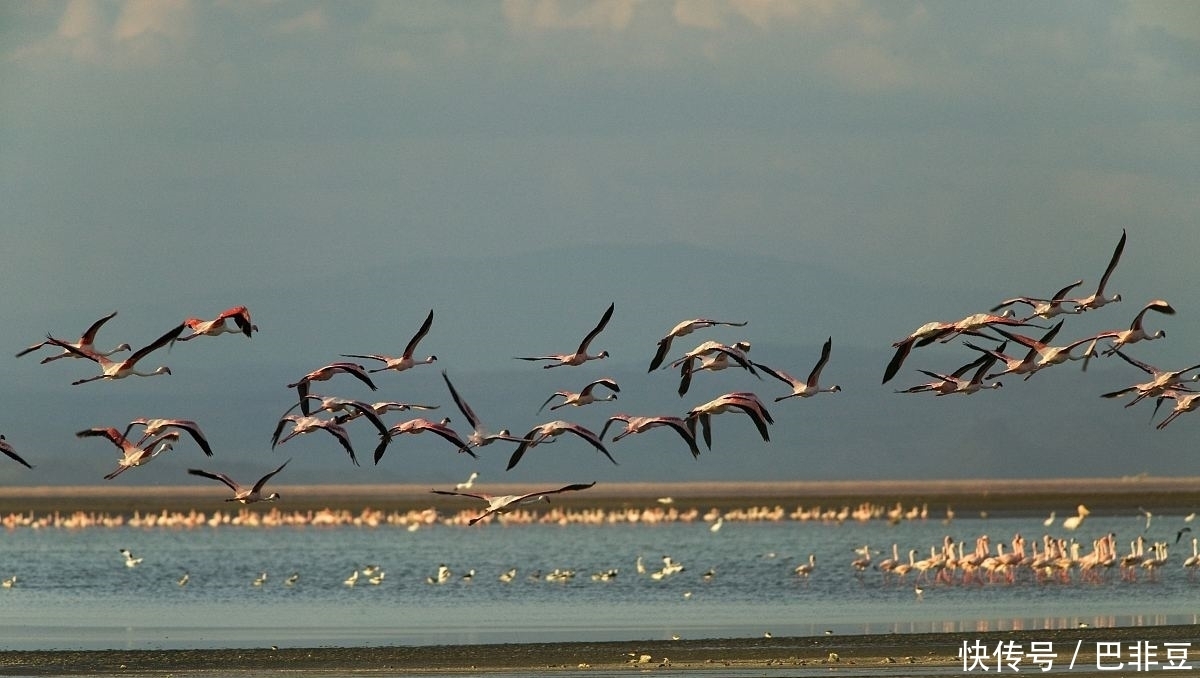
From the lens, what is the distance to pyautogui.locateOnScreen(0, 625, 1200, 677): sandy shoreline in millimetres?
26984

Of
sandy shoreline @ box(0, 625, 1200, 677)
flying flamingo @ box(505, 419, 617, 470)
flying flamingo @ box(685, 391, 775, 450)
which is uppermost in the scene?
flying flamingo @ box(685, 391, 775, 450)

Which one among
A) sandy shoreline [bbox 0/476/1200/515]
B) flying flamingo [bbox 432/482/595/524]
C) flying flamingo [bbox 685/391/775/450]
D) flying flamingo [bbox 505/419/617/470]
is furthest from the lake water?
sandy shoreline [bbox 0/476/1200/515]

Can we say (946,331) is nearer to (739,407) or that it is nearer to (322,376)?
(739,407)

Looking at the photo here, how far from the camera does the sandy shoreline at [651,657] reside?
1062 inches

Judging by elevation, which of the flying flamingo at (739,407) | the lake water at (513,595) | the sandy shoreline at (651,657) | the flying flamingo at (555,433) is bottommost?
the sandy shoreline at (651,657)

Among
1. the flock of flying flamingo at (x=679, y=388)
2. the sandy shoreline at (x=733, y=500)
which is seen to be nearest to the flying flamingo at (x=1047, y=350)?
the flock of flying flamingo at (x=679, y=388)

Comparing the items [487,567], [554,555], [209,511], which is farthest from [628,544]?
[209,511]

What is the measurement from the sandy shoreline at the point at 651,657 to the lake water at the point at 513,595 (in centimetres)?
177

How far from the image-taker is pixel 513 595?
42.4 m

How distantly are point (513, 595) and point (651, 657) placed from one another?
14499 millimetres

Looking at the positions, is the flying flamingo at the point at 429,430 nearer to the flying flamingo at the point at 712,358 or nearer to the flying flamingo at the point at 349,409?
the flying flamingo at the point at 349,409

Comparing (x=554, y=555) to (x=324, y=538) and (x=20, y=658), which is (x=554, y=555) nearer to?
(x=324, y=538)

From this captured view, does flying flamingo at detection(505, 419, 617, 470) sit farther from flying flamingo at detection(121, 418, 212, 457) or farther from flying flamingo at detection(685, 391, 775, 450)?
flying flamingo at detection(121, 418, 212, 457)

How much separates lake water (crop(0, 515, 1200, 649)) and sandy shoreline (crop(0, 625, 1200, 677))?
5.81ft
